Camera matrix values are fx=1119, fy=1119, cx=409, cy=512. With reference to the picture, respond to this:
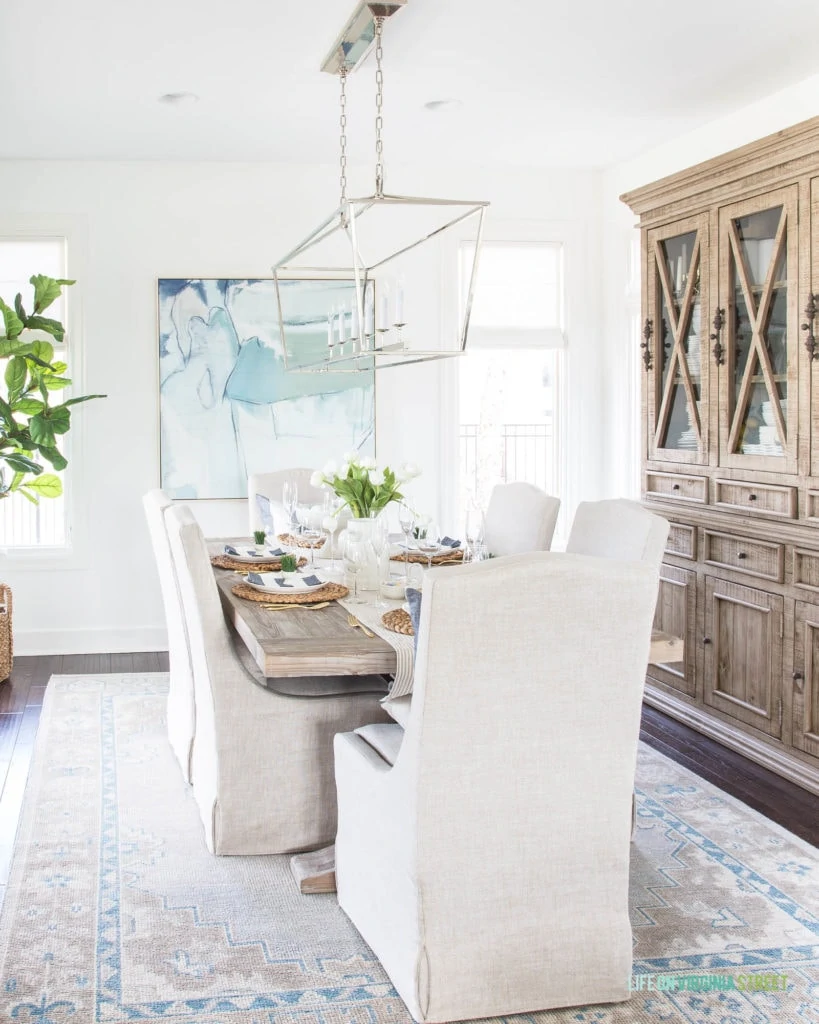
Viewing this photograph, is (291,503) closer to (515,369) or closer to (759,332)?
(759,332)

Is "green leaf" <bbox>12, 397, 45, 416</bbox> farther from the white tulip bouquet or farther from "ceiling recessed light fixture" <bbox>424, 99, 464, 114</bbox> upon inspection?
"ceiling recessed light fixture" <bbox>424, 99, 464, 114</bbox>

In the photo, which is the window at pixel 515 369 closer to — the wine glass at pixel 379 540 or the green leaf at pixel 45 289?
the green leaf at pixel 45 289

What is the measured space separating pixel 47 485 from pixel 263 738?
2852mm

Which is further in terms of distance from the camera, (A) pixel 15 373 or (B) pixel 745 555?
(A) pixel 15 373

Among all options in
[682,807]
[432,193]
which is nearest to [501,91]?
[432,193]

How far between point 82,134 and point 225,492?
6.42 ft

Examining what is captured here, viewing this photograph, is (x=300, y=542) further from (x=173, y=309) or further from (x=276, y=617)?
(x=173, y=309)

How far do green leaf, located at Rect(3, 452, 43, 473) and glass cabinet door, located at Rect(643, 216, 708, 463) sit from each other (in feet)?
9.43

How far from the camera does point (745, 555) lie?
4.25m

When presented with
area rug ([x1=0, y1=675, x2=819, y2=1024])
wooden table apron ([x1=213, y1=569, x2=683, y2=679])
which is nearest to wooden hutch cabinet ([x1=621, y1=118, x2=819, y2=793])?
area rug ([x1=0, y1=675, x2=819, y2=1024])

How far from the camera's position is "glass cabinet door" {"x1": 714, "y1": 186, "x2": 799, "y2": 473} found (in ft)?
13.1

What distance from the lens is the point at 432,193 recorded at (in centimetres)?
624

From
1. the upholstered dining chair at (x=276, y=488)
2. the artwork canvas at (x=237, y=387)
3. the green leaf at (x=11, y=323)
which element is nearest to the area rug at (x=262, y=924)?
the upholstered dining chair at (x=276, y=488)

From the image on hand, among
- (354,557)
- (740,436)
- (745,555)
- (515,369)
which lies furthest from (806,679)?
(515,369)
